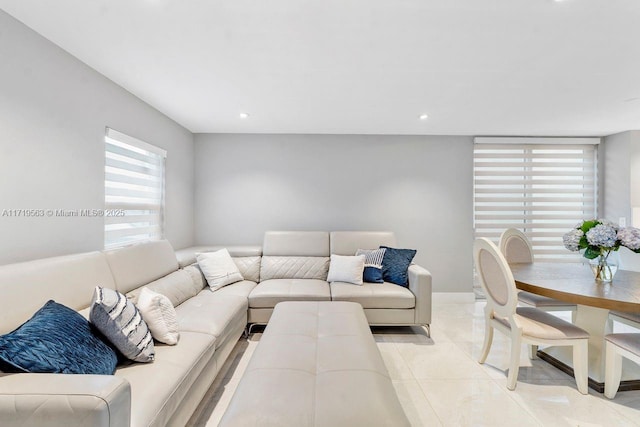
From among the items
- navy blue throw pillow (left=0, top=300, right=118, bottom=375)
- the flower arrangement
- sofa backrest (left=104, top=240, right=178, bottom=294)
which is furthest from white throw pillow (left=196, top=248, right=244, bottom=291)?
the flower arrangement

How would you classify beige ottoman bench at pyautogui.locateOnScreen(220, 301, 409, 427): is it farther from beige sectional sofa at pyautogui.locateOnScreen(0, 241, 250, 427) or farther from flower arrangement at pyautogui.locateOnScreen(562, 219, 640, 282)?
flower arrangement at pyautogui.locateOnScreen(562, 219, 640, 282)

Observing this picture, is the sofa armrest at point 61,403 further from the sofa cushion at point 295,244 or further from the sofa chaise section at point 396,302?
the sofa cushion at point 295,244

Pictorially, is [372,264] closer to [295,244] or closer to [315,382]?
[295,244]

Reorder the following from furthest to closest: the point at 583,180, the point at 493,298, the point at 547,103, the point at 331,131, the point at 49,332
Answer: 1. the point at 583,180
2. the point at 331,131
3. the point at 547,103
4. the point at 493,298
5. the point at 49,332

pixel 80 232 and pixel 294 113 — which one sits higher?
pixel 294 113

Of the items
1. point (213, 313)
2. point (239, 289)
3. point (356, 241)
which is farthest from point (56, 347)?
point (356, 241)

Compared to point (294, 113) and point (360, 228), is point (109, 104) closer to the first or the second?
point (294, 113)

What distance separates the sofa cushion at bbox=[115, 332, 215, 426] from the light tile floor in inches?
17.4

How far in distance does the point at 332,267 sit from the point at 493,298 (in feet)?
5.53

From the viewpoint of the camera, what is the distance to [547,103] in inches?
117

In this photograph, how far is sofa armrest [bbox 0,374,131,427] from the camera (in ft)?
3.18

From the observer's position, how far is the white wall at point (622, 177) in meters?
3.88

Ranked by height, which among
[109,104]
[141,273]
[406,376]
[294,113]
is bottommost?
[406,376]

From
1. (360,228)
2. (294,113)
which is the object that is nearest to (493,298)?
(360,228)
